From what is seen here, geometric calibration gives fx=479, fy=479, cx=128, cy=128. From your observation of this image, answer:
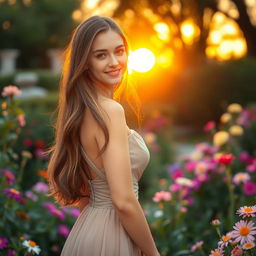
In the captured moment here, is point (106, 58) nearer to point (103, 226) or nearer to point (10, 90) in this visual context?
point (103, 226)

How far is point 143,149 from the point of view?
202 centimetres

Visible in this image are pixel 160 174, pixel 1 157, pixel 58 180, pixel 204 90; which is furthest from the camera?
pixel 204 90

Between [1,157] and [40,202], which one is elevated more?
[1,157]

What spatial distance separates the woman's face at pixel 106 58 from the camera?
6.46 feet

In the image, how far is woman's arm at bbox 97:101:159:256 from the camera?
5.98 feet

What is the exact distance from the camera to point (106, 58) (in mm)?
1991

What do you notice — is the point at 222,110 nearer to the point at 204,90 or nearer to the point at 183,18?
the point at 204,90

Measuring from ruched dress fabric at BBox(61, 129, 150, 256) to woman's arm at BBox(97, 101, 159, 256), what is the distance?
76 millimetres

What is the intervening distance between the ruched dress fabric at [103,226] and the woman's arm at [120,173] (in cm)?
8

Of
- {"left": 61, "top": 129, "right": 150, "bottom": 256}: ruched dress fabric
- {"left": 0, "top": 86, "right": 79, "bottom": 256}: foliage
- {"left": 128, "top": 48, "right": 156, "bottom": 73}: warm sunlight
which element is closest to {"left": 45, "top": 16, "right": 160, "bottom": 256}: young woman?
{"left": 61, "top": 129, "right": 150, "bottom": 256}: ruched dress fabric

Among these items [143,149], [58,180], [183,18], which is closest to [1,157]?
[58,180]

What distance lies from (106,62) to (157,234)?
7.19 ft

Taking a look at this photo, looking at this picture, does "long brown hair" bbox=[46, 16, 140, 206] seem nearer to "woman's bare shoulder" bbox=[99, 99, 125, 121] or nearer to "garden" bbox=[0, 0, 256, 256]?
"woman's bare shoulder" bbox=[99, 99, 125, 121]

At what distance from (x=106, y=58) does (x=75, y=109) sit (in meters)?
0.25
